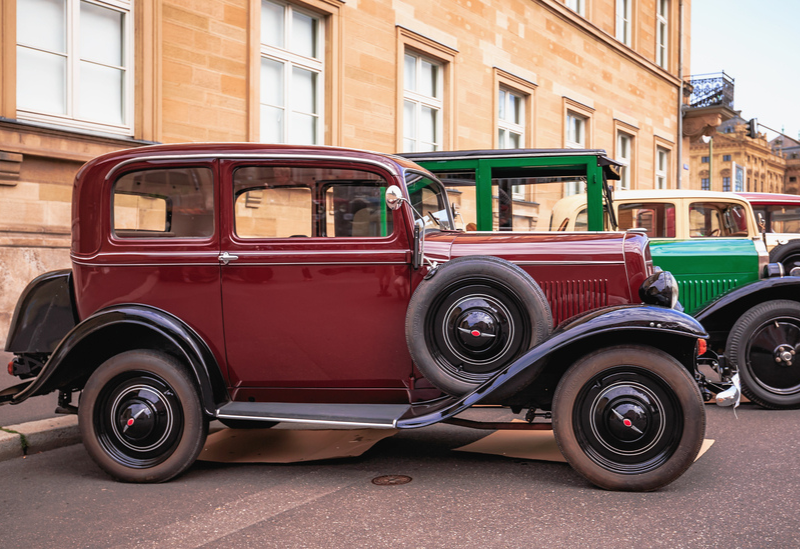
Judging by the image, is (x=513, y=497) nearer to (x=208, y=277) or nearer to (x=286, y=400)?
(x=286, y=400)

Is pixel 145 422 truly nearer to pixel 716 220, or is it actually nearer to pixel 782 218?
pixel 716 220

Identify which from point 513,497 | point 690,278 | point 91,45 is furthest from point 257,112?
point 513,497

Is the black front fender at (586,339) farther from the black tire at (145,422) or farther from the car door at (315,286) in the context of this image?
the black tire at (145,422)

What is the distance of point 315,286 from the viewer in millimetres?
4309

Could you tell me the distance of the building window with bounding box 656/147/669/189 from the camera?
24.5m

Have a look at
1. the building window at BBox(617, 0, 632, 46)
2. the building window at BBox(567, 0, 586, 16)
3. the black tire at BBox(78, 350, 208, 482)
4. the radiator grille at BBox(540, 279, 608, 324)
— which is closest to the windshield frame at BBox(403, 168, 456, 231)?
the radiator grille at BBox(540, 279, 608, 324)

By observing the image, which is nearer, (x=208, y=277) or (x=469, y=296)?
(x=469, y=296)

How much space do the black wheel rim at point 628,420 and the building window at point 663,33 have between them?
76.1 ft

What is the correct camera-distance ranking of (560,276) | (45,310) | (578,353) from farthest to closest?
1. (45,310)
2. (560,276)
3. (578,353)

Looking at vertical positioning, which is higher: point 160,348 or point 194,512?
point 160,348

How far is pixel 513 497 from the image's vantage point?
3727 mm

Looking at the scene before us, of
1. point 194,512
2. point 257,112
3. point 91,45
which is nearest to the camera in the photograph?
point 194,512

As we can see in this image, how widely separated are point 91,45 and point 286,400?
21.4 feet

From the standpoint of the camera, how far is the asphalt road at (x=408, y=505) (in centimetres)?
319
